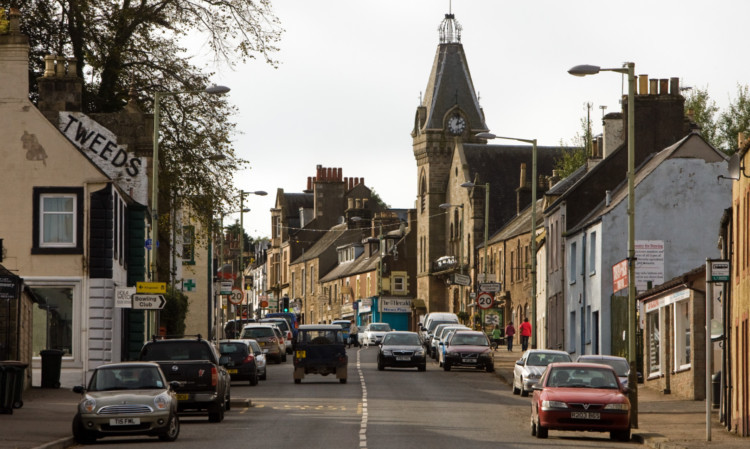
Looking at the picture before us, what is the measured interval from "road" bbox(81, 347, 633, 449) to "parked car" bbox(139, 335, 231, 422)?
424 mm

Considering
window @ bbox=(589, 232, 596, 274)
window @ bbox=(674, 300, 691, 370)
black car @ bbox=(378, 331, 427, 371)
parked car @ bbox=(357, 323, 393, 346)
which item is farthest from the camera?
parked car @ bbox=(357, 323, 393, 346)

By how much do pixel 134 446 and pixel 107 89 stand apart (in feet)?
89.1

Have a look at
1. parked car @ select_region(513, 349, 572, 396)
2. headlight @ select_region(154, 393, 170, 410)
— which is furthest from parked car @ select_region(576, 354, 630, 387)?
headlight @ select_region(154, 393, 170, 410)

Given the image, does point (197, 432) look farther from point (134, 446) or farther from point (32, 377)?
point (32, 377)

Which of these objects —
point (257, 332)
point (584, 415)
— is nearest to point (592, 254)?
point (257, 332)

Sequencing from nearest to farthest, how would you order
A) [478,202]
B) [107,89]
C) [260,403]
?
[260,403] → [107,89] → [478,202]

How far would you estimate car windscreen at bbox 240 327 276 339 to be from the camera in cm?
5575

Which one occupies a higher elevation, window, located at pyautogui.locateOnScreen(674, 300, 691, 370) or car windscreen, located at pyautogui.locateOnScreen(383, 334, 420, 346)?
window, located at pyautogui.locateOnScreen(674, 300, 691, 370)

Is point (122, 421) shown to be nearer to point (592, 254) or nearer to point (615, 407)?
point (615, 407)

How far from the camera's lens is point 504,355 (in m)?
66.1

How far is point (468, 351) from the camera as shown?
167ft

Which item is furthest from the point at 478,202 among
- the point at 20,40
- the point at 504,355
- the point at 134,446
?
the point at 134,446

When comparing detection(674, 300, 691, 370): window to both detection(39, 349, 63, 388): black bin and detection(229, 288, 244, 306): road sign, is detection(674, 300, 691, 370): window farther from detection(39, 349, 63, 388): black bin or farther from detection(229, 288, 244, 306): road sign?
detection(229, 288, 244, 306): road sign

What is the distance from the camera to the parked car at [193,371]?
88.5 feet
